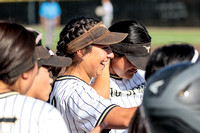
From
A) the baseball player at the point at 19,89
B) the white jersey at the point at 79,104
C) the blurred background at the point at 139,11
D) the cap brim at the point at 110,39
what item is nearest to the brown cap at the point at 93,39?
the cap brim at the point at 110,39

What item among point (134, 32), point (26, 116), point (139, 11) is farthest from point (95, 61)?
point (139, 11)

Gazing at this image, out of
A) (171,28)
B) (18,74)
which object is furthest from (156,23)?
(18,74)

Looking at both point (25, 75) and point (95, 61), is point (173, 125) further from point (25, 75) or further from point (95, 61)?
point (95, 61)

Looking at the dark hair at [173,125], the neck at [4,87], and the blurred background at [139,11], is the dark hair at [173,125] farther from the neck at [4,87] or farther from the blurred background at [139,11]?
the blurred background at [139,11]

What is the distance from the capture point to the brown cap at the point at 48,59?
9.59 ft

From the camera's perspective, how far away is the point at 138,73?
3.99 metres

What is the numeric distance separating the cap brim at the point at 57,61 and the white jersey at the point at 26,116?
86 centimetres

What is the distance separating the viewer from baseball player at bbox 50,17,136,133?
277 cm

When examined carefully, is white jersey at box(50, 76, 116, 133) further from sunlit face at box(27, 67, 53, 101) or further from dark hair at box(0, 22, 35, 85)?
dark hair at box(0, 22, 35, 85)

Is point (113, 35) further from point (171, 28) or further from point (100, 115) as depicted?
point (171, 28)

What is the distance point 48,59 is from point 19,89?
91cm

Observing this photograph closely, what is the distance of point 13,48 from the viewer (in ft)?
6.37

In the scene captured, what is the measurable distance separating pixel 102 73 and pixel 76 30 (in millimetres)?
449

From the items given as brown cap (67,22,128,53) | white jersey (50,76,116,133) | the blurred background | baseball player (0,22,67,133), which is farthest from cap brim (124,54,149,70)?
the blurred background
